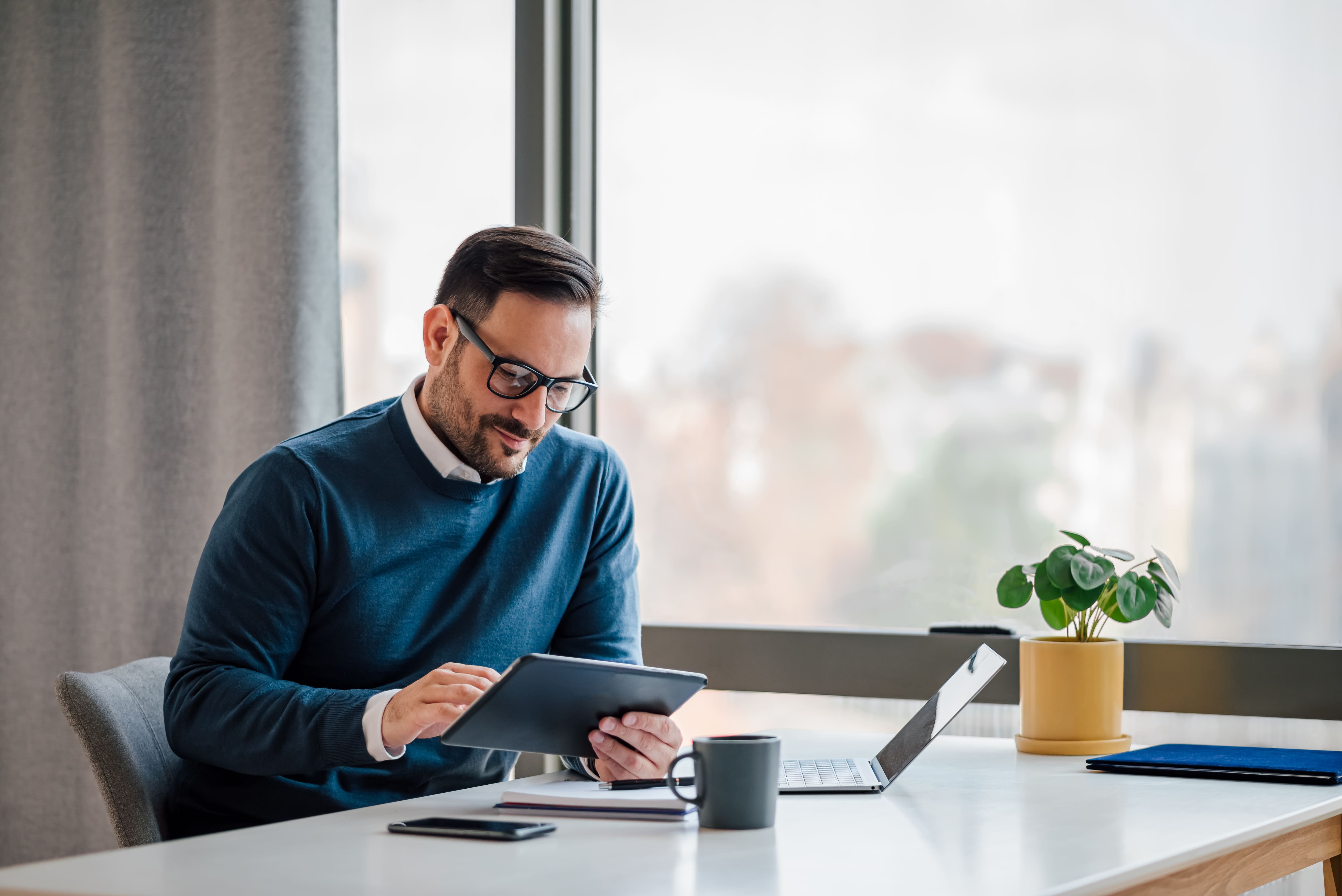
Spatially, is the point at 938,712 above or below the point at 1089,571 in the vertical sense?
below

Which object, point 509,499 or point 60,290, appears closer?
point 509,499

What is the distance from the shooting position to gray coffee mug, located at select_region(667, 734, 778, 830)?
1.21 metres

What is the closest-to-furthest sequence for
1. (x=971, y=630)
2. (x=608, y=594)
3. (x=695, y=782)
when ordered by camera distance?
(x=695, y=782)
(x=608, y=594)
(x=971, y=630)

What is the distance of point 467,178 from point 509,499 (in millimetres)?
949

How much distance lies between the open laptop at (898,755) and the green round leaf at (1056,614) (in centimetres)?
25

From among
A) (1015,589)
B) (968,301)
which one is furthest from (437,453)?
(968,301)

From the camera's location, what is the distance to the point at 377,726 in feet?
A: 4.59

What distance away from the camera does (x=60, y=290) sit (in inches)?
101

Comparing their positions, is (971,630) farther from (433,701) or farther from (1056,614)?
(433,701)

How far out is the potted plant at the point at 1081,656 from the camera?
5.83ft

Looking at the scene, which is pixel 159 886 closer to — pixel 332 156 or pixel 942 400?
pixel 942 400

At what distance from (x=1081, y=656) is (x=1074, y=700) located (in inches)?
2.4

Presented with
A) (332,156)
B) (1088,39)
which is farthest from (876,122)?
(332,156)

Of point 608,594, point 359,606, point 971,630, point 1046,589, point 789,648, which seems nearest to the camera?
point 359,606
